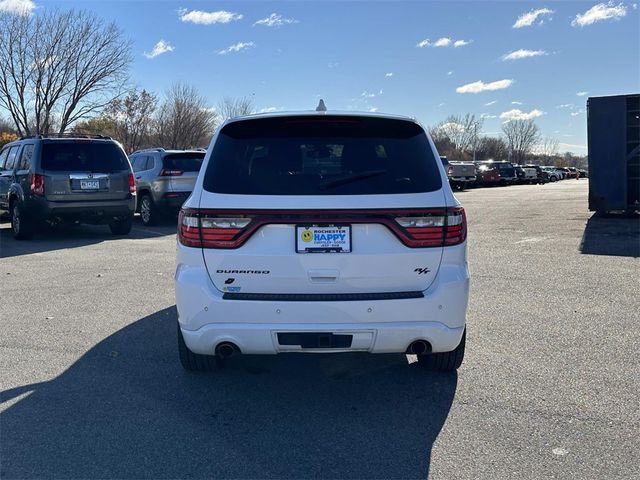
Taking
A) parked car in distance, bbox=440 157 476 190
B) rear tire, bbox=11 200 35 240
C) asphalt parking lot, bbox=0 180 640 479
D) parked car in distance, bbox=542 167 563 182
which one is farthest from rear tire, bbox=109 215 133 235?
parked car in distance, bbox=542 167 563 182

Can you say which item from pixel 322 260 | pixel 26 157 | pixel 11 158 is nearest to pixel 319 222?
pixel 322 260

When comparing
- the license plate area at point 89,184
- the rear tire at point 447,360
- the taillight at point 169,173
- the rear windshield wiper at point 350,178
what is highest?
the taillight at point 169,173

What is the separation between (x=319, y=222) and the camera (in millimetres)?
3609

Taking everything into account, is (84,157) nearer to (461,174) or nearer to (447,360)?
(447,360)

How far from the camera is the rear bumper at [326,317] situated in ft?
11.9

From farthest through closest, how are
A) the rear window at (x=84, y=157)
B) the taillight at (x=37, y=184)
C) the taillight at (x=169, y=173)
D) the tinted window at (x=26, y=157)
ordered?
the taillight at (x=169, y=173) < the tinted window at (x=26, y=157) < the rear window at (x=84, y=157) < the taillight at (x=37, y=184)

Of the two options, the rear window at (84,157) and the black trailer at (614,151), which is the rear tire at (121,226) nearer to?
the rear window at (84,157)

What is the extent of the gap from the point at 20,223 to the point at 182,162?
401 centimetres

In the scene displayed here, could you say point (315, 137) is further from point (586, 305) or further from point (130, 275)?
point (130, 275)

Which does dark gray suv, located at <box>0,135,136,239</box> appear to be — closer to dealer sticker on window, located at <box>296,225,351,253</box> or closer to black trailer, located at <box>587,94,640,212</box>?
dealer sticker on window, located at <box>296,225,351,253</box>

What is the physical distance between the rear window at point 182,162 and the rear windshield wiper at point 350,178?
36.3 feet

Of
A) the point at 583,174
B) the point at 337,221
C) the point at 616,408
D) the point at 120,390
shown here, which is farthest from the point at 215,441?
the point at 583,174

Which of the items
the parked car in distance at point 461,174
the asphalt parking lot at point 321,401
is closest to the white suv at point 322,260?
the asphalt parking lot at point 321,401

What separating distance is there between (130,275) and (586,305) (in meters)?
5.74
